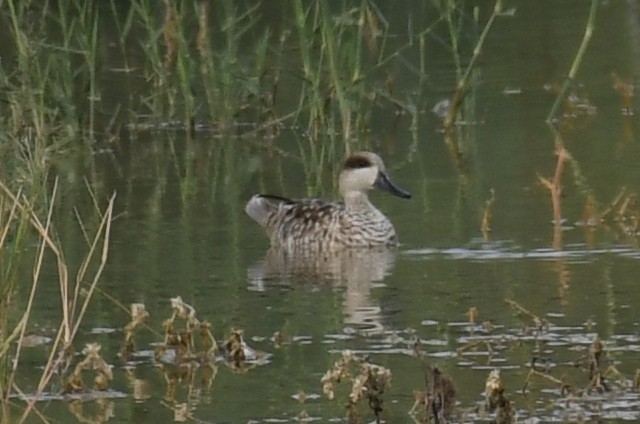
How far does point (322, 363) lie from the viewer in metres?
8.41

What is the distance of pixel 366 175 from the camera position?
41.6ft

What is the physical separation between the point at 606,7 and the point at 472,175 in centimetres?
937

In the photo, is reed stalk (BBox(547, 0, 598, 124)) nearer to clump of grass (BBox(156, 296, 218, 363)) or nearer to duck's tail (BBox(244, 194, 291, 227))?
duck's tail (BBox(244, 194, 291, 227))

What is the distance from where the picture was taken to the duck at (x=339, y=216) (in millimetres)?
12109

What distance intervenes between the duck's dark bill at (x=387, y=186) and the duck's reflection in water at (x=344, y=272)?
0.53 metres

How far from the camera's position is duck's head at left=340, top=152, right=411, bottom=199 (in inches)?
496

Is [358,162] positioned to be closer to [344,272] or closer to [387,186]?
[387,186]

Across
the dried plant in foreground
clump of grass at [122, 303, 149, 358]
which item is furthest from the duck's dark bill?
the dried plant in foreground

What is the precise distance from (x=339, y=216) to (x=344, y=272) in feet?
3.86

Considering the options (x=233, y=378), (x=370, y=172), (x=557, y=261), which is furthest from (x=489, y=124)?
(x=233, y=378)

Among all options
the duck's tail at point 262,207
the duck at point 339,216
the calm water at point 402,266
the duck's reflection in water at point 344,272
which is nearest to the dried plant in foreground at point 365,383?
the calm water at point 402,266

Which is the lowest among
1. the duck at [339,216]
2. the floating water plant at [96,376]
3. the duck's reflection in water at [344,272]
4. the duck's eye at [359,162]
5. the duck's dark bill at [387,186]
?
the floating water plant at [96,376]

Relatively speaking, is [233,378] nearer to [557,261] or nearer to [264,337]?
[264,337]

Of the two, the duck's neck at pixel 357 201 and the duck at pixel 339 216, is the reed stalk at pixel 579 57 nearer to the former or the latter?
the duck at pixel 339 216
